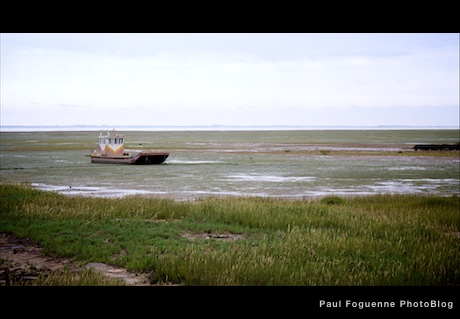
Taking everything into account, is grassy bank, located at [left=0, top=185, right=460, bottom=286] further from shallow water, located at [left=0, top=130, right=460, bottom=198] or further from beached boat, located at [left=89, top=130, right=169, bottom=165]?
beached boat, located at [left=89, top=130, right=169, bottom=165]

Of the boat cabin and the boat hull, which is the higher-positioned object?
the boat cabin

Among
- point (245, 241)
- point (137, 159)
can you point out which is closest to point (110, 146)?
point (137, 159)

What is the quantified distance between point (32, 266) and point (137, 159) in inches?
1349

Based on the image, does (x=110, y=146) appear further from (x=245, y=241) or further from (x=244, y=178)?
(x=245, y=241)

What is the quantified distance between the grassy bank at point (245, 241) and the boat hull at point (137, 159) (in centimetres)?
2620

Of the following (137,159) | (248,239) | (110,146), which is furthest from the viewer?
(110,146)

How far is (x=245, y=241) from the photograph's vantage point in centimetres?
998

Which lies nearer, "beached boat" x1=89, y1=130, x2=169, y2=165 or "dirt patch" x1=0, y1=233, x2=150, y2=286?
"dirt patch" x1=0, y1=233, x2=150, y2=286

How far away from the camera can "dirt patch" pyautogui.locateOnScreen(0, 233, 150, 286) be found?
7301 millimetres

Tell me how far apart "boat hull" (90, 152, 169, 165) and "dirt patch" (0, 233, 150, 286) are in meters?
32.4

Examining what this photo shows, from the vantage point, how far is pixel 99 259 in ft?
27.6

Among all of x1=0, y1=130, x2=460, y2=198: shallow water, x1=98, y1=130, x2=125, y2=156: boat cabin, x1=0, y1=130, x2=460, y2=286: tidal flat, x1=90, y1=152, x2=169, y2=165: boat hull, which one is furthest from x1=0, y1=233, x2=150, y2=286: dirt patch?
x1=98, y1=130, x2=125, y2=156: boat cabin
